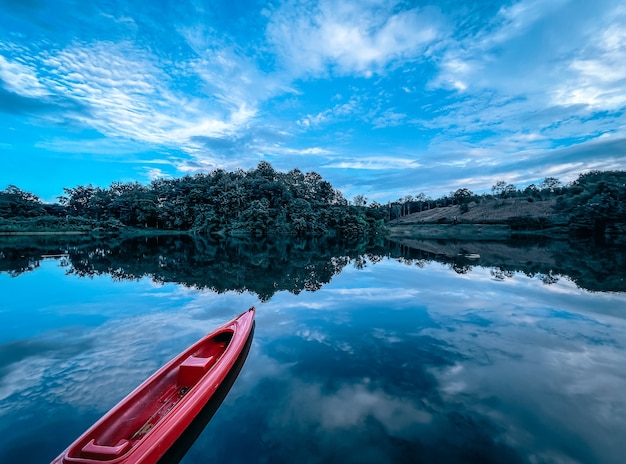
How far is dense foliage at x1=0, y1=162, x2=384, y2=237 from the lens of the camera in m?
47.5

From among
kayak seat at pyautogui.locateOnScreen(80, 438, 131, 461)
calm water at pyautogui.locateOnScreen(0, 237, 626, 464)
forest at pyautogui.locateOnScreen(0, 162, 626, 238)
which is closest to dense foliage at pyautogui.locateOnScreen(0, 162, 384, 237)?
forest at pyautogui.locateOnScreen(0, 162, 626, 238)

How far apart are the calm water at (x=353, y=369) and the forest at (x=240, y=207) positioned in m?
36.5

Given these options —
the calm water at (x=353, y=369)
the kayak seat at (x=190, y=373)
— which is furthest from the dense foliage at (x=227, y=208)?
the kayak seat at (x=190, y=373)

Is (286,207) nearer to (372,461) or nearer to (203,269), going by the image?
(203,269)

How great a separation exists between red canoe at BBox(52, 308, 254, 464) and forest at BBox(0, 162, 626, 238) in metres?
41.5

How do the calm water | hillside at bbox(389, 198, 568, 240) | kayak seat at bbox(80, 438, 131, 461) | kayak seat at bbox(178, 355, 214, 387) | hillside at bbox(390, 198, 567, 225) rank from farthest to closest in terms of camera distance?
Answer: hillside at bbox(390, 198, 567, 225) < hillside at bbox(389, 198, 568, 240) < kayak seat at bbox(178, 355, 214, 387) < the calm water < kayak seat at bbox(80, 438, 131, 461)

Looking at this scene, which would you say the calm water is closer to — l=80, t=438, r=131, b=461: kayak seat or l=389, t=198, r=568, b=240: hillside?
l=80, t=438, r=131, b=461: kayak seat

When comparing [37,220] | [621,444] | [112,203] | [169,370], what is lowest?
[621,444]

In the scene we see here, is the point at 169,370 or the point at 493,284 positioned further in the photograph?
the point at 493,284

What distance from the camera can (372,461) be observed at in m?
3.40

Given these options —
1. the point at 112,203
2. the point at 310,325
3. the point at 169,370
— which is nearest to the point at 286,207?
the point at 112,203

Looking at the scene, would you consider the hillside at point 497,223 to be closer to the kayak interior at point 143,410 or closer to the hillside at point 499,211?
the hillside at point 499,211

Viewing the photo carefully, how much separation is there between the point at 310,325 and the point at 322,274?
7.36m

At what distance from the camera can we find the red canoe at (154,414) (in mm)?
2791
